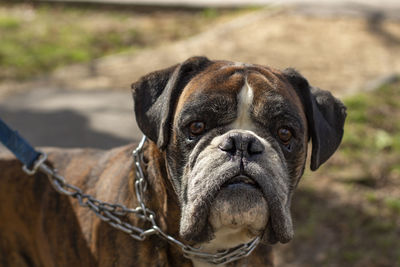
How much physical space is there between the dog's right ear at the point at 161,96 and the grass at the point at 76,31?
523cm

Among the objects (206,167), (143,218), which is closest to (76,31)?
(143,218)

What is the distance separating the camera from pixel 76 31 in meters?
9.64

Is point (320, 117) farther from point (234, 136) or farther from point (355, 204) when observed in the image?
point (355, 204)

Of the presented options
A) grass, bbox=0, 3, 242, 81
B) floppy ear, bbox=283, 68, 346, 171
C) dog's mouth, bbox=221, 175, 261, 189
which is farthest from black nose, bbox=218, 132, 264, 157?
grass, bbox=0, 3, 242, 81

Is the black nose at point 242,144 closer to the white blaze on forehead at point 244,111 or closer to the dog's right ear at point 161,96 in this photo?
the white blaze on forehead at point 244,111

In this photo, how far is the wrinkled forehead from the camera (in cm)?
295

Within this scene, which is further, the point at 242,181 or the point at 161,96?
the point at 161,96

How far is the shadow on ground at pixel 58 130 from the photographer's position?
20.0 feet

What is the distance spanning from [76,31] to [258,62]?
3.13 meters

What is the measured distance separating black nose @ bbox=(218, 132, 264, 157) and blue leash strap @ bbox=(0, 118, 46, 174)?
118 centimetres

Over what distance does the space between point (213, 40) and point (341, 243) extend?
495 centimetres

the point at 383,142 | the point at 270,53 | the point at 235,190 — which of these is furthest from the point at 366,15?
the point at 235,190

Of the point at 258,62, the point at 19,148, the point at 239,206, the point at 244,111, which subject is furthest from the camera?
the point at 258,62

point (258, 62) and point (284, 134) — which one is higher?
point (284, 134)
